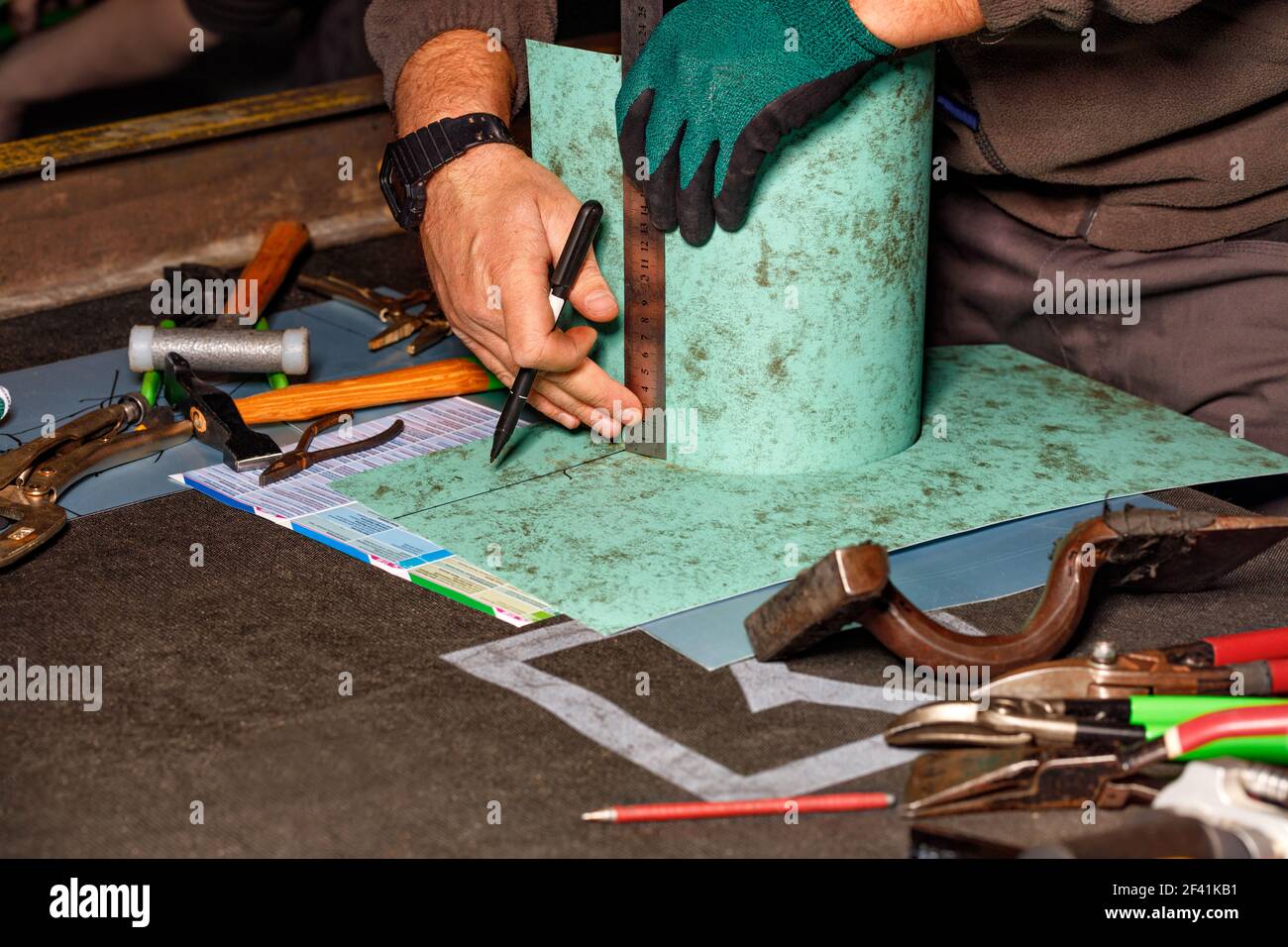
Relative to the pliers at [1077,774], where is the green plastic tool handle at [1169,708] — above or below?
above

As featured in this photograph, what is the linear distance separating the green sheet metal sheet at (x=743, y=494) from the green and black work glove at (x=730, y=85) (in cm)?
30

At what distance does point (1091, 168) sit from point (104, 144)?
56.4 inches

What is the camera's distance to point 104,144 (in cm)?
212

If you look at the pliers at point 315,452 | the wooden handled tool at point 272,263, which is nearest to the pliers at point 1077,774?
the pliers at point 315,452

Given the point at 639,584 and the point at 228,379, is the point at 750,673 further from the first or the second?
the point at 228,379

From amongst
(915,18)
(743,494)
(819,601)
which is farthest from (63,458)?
(915,18)

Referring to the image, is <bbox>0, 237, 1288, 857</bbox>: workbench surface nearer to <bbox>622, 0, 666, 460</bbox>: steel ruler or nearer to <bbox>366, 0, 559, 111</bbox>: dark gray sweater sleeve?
<bbox>622, 0, 666, 460</bbox>: steel ruler

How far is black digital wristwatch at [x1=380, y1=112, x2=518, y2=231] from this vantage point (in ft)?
4.95

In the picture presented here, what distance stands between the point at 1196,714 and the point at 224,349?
118 centimetres

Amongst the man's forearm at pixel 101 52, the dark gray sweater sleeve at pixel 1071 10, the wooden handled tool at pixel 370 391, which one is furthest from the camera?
the man's forearm at pixel 101 52

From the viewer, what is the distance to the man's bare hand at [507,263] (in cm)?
140

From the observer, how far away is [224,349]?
1.68 meters

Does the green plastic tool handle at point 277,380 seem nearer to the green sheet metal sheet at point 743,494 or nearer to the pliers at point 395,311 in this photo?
the pliers at point 395,311

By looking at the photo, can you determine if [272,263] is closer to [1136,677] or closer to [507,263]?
[507,263]
